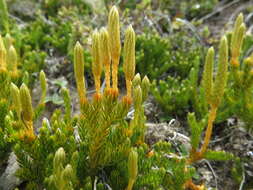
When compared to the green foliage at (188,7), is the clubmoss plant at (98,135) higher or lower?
lower

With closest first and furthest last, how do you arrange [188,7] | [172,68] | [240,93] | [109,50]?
[109,50] < [240,93] < [172,68] < [188,7]

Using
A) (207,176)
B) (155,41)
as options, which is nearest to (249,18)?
(155,41)

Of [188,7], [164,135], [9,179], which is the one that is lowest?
[9,179]

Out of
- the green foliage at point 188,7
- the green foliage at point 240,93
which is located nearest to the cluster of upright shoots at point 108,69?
the green foliage at point 240,93

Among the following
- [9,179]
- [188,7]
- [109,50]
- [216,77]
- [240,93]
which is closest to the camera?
[109,50]

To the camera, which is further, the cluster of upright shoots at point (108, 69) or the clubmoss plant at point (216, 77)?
the clubmoss plant at point (216, 77)

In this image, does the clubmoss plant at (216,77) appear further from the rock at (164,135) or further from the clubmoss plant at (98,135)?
the rock at (164,135)

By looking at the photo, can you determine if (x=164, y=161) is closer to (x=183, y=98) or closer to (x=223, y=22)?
(x=183, y=98)

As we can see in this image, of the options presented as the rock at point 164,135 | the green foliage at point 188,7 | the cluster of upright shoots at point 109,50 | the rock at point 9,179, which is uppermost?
the green foliage at point 188,7

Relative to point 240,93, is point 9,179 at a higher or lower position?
lower

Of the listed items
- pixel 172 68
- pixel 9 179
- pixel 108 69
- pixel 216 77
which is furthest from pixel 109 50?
pixel 172 68

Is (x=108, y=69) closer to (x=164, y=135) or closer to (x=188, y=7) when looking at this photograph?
(x=164, y=135)

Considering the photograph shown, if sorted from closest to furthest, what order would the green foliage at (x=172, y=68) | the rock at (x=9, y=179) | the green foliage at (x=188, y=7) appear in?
the rock at (x=9, y=179) < the green foliage at (x=172, y=68) < the green foliage at (x=188, y=7)
